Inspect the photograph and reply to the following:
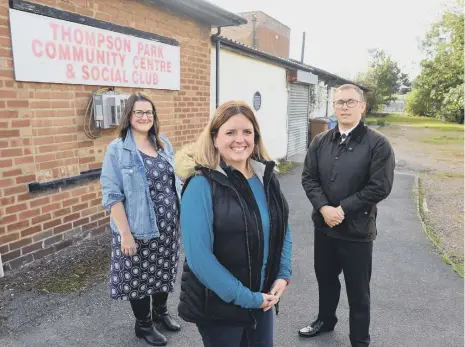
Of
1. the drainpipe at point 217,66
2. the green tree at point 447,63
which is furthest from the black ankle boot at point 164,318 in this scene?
the green tree at point 447,63

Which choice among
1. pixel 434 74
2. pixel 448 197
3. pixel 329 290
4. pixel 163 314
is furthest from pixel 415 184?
pixel 434 74

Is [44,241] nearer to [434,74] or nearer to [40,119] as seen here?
[40,119]

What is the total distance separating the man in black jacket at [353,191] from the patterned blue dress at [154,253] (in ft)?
3.47

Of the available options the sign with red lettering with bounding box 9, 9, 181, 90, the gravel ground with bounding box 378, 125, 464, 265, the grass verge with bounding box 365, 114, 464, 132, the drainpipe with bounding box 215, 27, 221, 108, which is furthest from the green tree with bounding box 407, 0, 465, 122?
the sign with red lettering with bounding box 9, 9, 181, 90

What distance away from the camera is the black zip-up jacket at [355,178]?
95.0 inches

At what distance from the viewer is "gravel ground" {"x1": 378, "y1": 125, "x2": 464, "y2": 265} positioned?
17.5 feet

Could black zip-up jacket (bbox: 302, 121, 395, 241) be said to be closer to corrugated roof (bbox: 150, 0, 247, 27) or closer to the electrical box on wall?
the electrical box on wall

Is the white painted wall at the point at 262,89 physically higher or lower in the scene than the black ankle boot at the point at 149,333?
higher

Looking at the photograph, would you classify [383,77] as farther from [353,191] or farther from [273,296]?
[273,296]

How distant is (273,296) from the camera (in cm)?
180

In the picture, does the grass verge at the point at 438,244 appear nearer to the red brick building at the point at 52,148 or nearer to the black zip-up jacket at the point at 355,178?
the black zip-up jacket at the point at 355,178

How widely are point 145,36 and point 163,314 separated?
3562mm

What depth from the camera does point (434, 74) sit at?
2934 centimetres

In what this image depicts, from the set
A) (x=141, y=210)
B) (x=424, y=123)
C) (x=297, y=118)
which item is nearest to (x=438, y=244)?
(x=141, y=210)
